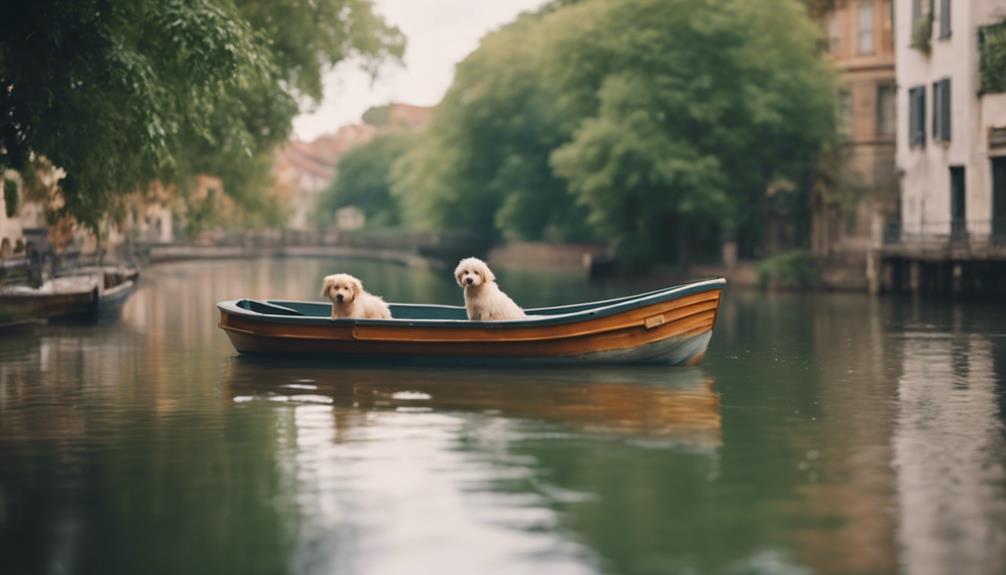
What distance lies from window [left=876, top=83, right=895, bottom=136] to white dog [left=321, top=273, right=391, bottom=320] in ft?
147

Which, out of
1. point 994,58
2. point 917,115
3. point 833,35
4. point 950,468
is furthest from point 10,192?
point 833,35

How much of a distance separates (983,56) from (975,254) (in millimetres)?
6285

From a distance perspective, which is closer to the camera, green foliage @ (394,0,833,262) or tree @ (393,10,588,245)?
green foliage @ (394,0,833,262)

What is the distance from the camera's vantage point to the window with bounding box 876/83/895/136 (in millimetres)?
66438

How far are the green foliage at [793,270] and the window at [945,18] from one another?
10166mm

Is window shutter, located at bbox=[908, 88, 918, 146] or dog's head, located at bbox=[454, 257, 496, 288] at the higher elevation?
window shutter, located at bbox=[908, 88, 918, 146]

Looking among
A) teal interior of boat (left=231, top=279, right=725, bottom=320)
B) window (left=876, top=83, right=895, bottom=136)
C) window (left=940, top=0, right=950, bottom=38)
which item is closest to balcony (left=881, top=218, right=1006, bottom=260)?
window (left=940, top=0, right=950, bottom=38)

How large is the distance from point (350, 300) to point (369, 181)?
134 m

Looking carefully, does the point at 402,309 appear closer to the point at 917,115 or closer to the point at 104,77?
the point at 104,77

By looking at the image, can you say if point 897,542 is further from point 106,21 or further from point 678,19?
point 678,19

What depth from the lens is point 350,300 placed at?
2503cm

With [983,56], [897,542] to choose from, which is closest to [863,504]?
[897,542]

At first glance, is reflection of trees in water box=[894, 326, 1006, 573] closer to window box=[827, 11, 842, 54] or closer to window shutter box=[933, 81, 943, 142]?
window shutter box=[933, 81, 943, 142]

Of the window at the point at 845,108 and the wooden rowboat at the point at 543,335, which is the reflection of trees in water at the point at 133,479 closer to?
A: the wooden rowboat at the point at 543,335
